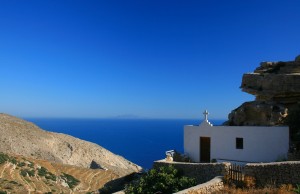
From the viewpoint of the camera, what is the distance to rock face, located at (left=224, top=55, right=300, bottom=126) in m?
20.5

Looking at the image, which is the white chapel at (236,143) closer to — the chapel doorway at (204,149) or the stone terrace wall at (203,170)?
the chapel doorway at (204,149)

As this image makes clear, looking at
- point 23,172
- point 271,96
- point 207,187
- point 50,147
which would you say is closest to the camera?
point 207,187

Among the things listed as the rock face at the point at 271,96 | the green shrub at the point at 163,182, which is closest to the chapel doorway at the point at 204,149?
the rock face at the point at 271,96

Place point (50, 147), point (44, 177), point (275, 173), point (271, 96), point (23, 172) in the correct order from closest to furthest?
point (275, 173) < point (271, 96) < point (23, 172) < point (44, 177) < point (50, 147)

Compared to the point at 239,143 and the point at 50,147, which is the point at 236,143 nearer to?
the point at 239,143

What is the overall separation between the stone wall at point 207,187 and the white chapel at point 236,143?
3950 millimetres

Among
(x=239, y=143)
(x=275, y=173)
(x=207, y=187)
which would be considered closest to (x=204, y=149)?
(x=239, y=143)

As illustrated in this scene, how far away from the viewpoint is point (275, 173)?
14.6 metres

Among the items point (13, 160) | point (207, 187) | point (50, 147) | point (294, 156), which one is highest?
point (294, 156)

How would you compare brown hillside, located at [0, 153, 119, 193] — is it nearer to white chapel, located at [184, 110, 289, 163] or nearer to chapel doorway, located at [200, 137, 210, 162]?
white chapel, located at [184, 110, 289, 163]

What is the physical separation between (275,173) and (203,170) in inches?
167

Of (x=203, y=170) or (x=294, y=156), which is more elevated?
(x=294, y=156)

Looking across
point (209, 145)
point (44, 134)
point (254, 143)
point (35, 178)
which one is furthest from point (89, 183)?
point (44, 134)

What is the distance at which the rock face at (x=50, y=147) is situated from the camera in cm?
5494
